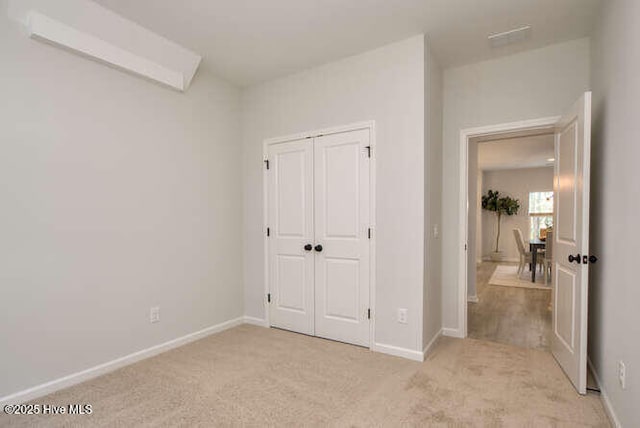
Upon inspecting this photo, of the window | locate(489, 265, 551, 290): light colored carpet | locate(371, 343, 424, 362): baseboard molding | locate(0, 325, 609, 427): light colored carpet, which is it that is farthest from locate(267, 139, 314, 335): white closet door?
the window

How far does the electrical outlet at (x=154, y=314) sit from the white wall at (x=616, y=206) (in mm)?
3332

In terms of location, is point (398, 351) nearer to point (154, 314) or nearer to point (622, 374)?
point (622, 374)

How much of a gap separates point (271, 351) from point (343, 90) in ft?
8.42

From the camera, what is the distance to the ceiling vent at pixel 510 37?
2740 mm

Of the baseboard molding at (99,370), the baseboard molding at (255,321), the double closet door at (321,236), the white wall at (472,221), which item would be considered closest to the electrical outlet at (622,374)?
the double closet door at (321,236)

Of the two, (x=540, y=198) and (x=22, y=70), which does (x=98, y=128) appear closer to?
(x=22, y=70)

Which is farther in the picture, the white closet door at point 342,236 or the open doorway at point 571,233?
the white closet door at point 342,236

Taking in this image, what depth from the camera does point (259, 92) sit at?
385cm

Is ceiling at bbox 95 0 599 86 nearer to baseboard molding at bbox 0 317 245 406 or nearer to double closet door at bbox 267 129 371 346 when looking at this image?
double closet door at bbox 267 129 371 346

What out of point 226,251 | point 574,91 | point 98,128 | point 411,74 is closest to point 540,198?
point 574,91

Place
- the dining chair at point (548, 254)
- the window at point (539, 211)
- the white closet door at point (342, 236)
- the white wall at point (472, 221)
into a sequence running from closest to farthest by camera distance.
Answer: the white closet door at point (342, 236) < the white wall at point (472, 221) < the dining chair at point (548, 254) < the window at point (539, 211)

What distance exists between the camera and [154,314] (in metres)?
3.02

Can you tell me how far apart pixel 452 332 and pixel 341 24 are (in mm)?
3088

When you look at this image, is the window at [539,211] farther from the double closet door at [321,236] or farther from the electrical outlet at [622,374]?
the electrical outlet at [622,374]
